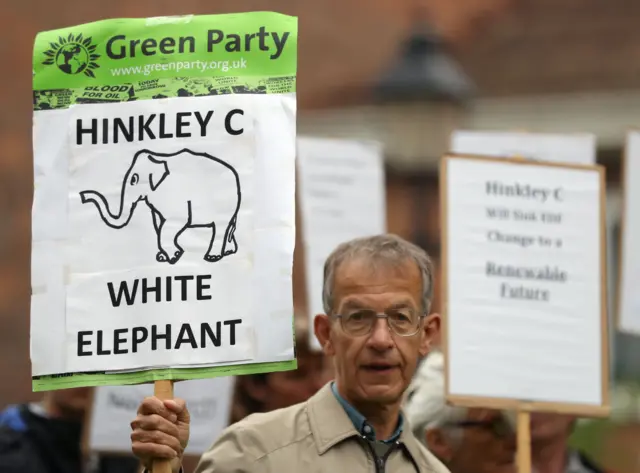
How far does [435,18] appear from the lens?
42.7ft

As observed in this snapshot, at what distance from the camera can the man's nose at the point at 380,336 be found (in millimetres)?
3691

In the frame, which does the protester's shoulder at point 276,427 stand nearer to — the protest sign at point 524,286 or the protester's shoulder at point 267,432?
the protester's shoulder at point 267,432

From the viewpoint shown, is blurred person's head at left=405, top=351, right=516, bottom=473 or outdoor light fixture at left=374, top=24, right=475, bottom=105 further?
outdoor light fixture at left=374, top=24, right=475, bottom=105

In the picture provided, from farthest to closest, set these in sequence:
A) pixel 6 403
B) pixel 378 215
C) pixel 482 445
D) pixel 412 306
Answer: pixel 6 403 < pixel 378 215 < pixel 482 445 < pixel 412 306

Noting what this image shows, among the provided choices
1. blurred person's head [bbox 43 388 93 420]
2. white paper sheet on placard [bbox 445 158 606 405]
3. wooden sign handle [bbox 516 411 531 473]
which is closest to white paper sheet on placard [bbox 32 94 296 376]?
wooden sign handle [bbox 516 411 531 473]

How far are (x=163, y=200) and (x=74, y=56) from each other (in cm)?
43

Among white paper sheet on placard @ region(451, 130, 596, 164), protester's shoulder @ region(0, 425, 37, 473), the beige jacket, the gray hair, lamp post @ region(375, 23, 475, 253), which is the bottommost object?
protester's shoulder @ region(0, 425, 37, 473)

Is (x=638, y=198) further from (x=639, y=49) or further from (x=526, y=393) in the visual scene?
(x=639, y=49)

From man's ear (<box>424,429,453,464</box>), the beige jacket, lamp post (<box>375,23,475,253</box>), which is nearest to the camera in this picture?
the beige jacket

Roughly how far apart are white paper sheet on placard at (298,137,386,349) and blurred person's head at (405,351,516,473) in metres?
1.29

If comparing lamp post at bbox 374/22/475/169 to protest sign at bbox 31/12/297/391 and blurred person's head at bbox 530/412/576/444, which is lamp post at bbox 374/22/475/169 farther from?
protest sign at bbox 31/12/297/391

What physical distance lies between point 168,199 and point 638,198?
2702 mm

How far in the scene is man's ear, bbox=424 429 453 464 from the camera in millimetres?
4965

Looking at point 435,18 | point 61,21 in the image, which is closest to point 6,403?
point 61,21
